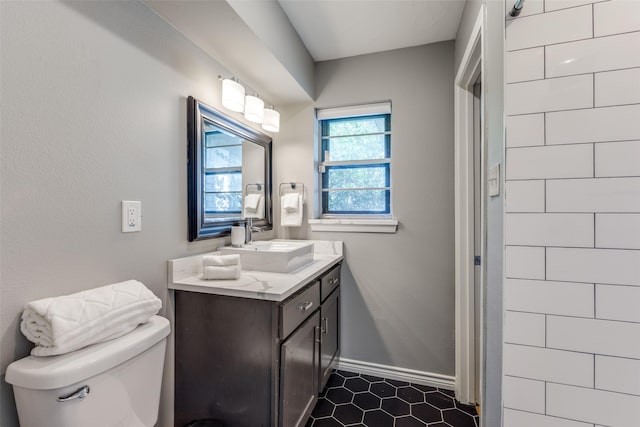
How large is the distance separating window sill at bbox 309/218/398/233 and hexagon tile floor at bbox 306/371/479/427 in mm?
1037

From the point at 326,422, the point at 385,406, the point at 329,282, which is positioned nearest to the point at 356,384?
the point at 385,406

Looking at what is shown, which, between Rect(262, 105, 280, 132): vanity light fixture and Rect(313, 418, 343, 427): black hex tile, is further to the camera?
Rect(262, 105, 280, 132): vanity light fixture

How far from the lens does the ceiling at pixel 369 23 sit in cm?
152

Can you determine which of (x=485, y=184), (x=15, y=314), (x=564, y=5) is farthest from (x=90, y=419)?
(x=564, y=5)

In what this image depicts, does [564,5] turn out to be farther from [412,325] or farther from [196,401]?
[196,401]

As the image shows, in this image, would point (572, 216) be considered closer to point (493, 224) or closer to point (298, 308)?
point (493, 224)

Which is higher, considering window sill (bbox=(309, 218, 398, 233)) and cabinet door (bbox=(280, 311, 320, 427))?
window sill (bbox=(309, 218, 398, 233))

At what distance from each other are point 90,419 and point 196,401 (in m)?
0.52

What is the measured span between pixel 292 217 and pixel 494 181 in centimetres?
138

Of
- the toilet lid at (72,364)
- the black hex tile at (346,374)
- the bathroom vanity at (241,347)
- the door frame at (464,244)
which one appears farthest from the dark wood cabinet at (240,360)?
the door frame at (464,244)

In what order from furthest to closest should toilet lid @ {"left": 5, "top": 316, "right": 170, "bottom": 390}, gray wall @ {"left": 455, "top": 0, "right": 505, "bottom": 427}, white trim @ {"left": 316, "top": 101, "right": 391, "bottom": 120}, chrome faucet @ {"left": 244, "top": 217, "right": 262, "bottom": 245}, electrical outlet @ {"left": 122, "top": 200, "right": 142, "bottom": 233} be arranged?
white trim @ {"left": 316, "top": 101, "right": 391, "bottom": 120}
chrome faucet @ {"left": 244, "top": 217, "right": 262, "bottom": 245}
electrical outlet @ {"left": 122, "top": 200, "right": 142, "bottom": 233}
gray wall @ {"left": 455, "top": 0, "right": 505, "bottom": 427}
toilet lid @ {"left": 5, "top": 316, "right": 170, "bottom": 390}

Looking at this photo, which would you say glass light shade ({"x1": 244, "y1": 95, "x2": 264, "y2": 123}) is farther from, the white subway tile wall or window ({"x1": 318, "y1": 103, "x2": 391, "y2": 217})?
the white subway tile wall

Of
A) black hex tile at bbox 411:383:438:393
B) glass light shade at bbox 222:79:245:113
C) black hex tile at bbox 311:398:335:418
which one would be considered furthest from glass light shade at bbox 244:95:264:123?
black hex tile at bbox 411:383:438:393

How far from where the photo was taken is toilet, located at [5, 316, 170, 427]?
0.69 metres
